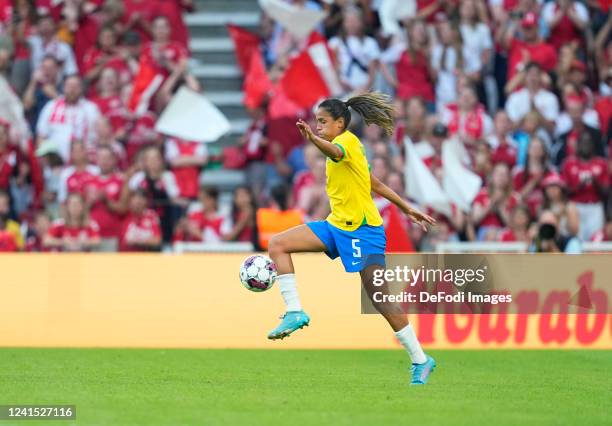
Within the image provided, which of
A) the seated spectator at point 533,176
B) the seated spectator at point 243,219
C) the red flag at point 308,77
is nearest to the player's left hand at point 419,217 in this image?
the seated spectator at point 243,219

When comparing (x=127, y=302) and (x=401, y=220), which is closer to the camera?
(x=127, y=302)

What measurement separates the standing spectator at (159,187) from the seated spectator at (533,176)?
4177 mm

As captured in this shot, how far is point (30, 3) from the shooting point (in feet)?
60.1

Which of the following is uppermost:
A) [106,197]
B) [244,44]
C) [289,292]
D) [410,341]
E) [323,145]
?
[244,44]

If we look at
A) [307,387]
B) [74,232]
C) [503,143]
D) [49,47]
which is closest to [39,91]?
[49,47]

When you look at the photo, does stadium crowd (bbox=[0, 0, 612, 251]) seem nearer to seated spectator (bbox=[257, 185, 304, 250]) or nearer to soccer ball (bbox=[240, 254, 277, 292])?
seated spectator (bbox=[257, 185, 304, 250])

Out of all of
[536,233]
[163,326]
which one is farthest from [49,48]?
[536,233]

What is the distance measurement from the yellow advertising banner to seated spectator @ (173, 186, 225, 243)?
86.6 inches

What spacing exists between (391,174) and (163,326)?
3.85 m

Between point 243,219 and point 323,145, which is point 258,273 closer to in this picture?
point 323,145

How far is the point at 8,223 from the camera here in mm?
15977

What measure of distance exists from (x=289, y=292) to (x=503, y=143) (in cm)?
772

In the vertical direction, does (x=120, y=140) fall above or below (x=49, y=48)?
below

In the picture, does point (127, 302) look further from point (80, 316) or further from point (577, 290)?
point (577, 290)
